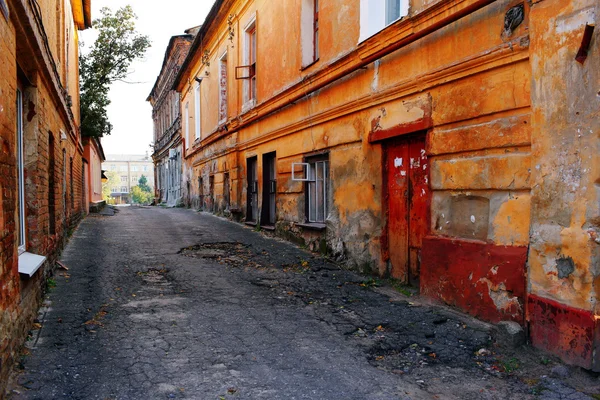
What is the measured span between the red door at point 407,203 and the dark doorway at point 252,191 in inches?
243

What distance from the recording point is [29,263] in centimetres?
411

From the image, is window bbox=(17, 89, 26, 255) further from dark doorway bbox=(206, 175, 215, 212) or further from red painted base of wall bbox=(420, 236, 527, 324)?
dark doorway bbox=(206, 175, 215, 212)

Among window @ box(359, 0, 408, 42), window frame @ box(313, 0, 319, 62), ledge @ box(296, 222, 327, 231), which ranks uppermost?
window frame @ box(313, 0, 319, 62)

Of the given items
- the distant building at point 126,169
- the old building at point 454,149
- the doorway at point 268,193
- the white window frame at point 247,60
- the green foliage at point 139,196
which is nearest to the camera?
the old building at point 454,149

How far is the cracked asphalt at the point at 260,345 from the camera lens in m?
3.08

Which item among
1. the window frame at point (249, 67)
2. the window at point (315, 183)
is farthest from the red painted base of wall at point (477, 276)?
the window frame at point (249, 67)

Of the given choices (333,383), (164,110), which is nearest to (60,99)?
(333,383)

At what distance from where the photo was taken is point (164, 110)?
29031 mm

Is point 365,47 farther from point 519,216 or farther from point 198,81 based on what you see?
point 198,81

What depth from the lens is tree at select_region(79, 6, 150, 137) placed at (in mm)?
16656

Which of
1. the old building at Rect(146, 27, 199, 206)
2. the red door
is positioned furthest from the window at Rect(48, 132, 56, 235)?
the old building at Rect(146, 27, 199, 206)

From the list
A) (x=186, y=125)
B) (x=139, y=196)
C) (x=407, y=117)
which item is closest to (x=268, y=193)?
(x=407, y=117)

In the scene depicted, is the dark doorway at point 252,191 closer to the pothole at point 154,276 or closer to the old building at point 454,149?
the old building at point 454,149

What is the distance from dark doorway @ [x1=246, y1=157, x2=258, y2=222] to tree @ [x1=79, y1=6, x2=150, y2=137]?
787 cm
